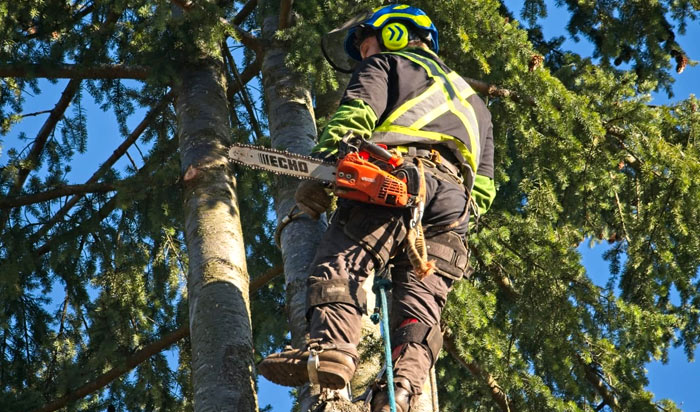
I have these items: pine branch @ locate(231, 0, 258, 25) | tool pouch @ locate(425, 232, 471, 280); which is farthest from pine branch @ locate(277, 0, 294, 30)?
tool pouch @ locate(425, 232, 471, 280)

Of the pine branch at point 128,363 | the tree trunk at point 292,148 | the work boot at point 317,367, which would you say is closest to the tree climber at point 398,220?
the work boot at point 317,367

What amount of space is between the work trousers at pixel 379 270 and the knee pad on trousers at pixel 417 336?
0.02 metres

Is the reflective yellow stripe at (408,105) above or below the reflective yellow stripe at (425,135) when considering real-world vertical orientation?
above

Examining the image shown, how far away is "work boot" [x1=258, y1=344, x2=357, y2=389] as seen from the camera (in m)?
4.07

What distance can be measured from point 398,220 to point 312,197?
44cm

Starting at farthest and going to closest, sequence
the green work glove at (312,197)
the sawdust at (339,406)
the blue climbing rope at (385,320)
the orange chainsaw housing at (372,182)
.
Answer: the green work glove at (312,197)
the orange chainsaw housing at (372,182)
the sawdust at (339,406)
the blue climbing rope at (385,320)

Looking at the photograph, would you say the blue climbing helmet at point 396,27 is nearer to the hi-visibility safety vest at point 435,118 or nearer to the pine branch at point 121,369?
the hi-visibility safety vest at point 435,118

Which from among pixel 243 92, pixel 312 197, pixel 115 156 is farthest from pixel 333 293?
pixel 115 156

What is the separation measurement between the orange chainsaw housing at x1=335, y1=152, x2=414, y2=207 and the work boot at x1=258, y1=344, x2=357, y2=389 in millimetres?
638

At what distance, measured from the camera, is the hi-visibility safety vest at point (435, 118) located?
468 centimetres

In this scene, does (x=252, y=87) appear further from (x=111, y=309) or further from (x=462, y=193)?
(x=462, y=193)

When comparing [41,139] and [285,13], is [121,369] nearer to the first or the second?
[285,13]

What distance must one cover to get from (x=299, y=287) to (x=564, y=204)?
3.60m

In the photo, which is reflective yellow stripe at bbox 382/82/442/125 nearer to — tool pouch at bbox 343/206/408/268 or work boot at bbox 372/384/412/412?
tool pouch at bbox 343/206/408/268
